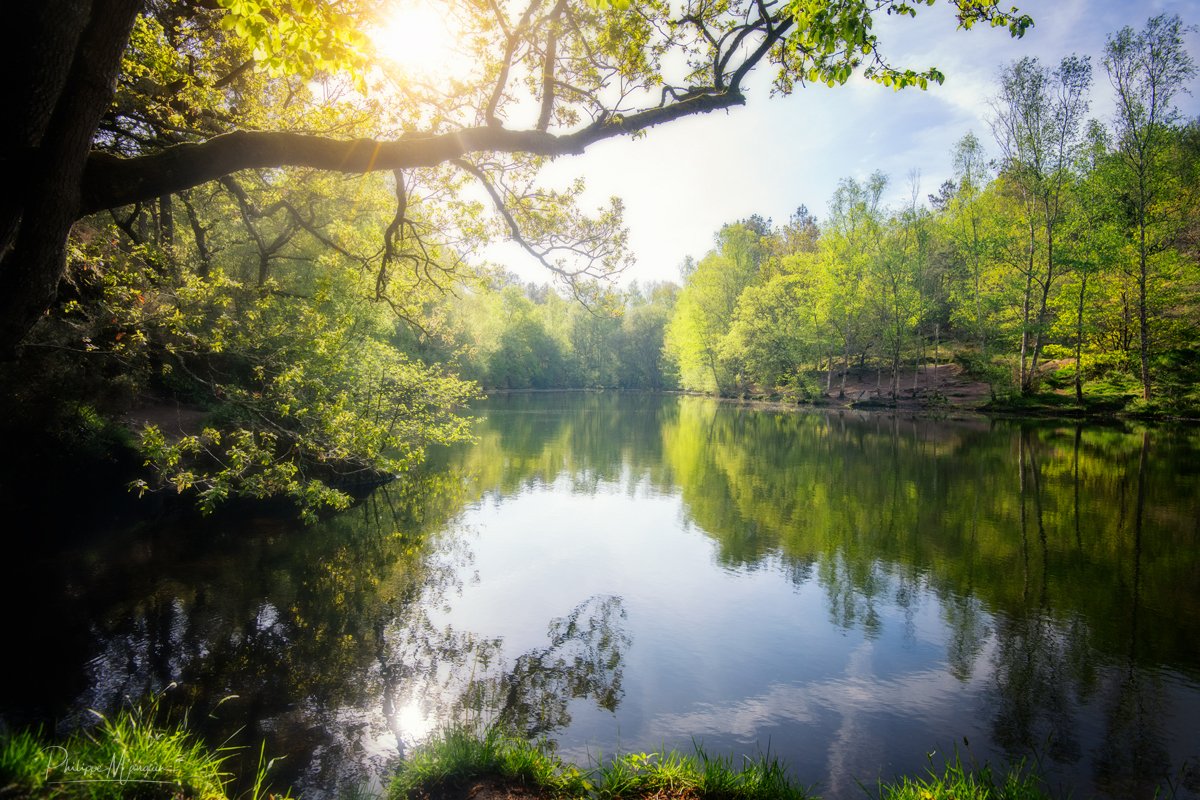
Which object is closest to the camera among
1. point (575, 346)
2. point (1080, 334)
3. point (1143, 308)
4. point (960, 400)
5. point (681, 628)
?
point (681, 628)

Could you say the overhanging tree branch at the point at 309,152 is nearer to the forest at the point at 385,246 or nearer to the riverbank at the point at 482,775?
the forest at the point at 385,246

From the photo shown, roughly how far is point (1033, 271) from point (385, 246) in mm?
41042

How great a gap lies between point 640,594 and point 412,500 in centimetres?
939

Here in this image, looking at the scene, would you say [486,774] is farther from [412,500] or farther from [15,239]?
[412,500]

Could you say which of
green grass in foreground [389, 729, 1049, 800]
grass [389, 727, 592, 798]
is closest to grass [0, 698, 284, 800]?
grass [389, 727, 592, 798]

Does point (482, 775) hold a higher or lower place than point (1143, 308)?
lower

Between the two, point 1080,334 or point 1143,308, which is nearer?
point 1143,308

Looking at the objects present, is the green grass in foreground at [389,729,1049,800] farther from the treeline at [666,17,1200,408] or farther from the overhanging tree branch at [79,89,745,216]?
the treeline at [666,17,1200,408]

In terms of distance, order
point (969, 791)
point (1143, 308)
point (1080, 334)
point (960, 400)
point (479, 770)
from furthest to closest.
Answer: point (960, 400) < point (1080, 334) < point (1143, 308) < point (479, 770) < point (969, 791)

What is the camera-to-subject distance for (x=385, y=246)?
25.2ft

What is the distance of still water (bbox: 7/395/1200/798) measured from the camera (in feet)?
20.3
